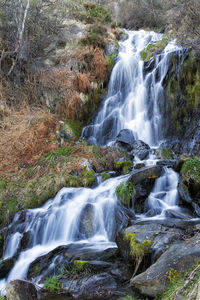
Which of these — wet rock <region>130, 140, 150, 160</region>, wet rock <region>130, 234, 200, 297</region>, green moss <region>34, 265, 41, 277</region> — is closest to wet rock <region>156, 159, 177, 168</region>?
wet rock <region>130, 140, 150, 160</region>

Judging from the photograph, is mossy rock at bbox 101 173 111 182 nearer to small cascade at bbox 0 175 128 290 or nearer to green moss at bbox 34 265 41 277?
small cascade at bbox 0 175 128 290

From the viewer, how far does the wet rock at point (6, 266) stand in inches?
187

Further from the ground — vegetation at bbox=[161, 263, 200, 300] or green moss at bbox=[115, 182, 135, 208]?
vegetation at bbox=[161, 263, 200, 300]

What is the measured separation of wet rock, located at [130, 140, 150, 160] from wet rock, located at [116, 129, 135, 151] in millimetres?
153

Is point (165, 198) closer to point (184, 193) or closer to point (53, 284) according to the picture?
point (184, 193)

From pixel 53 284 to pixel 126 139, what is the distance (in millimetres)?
5908

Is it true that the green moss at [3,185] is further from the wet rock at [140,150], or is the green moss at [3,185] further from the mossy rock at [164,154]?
the mossy rock at [164,154]

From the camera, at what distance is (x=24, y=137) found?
27.1ft

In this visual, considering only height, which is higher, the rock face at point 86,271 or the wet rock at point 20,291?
the wet rock at point 20,291

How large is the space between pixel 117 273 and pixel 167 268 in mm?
1225

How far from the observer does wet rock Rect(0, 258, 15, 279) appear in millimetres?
4742

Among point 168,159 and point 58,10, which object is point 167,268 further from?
point 58,10

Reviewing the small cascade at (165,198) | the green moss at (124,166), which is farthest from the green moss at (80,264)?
the green moss at (124,166)

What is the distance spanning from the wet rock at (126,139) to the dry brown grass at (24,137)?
2.31 m
